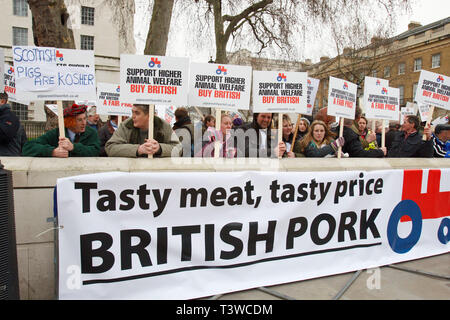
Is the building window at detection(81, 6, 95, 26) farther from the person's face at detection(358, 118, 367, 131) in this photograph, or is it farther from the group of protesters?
the person's face at detection(358, 118, 367, 131)

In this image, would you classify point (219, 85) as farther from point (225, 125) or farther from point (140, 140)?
point (225, 125)

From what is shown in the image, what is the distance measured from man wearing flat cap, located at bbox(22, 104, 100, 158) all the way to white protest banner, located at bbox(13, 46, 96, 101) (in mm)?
396

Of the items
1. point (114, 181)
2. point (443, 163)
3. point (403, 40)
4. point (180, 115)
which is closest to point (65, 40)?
point (180, 115)

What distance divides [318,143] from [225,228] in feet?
7.52

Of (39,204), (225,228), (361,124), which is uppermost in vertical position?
(361,124)

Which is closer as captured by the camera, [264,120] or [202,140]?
[264,120]

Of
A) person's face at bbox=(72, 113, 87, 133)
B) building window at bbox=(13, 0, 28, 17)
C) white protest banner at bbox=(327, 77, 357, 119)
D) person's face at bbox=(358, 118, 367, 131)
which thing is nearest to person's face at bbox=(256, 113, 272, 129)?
white protest banner at bbox=(327, 77, 357, 119)

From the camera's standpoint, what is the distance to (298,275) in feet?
11.5

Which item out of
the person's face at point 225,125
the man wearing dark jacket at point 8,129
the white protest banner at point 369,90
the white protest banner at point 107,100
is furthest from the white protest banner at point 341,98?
Answer: the man wearing dark jacket at point 8,129

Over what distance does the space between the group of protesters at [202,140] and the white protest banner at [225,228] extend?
0.59 metres

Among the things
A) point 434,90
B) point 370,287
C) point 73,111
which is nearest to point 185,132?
point 73,111

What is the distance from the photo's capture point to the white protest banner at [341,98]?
14.9 feet

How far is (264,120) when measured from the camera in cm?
471

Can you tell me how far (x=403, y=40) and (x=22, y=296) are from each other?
152 ft
